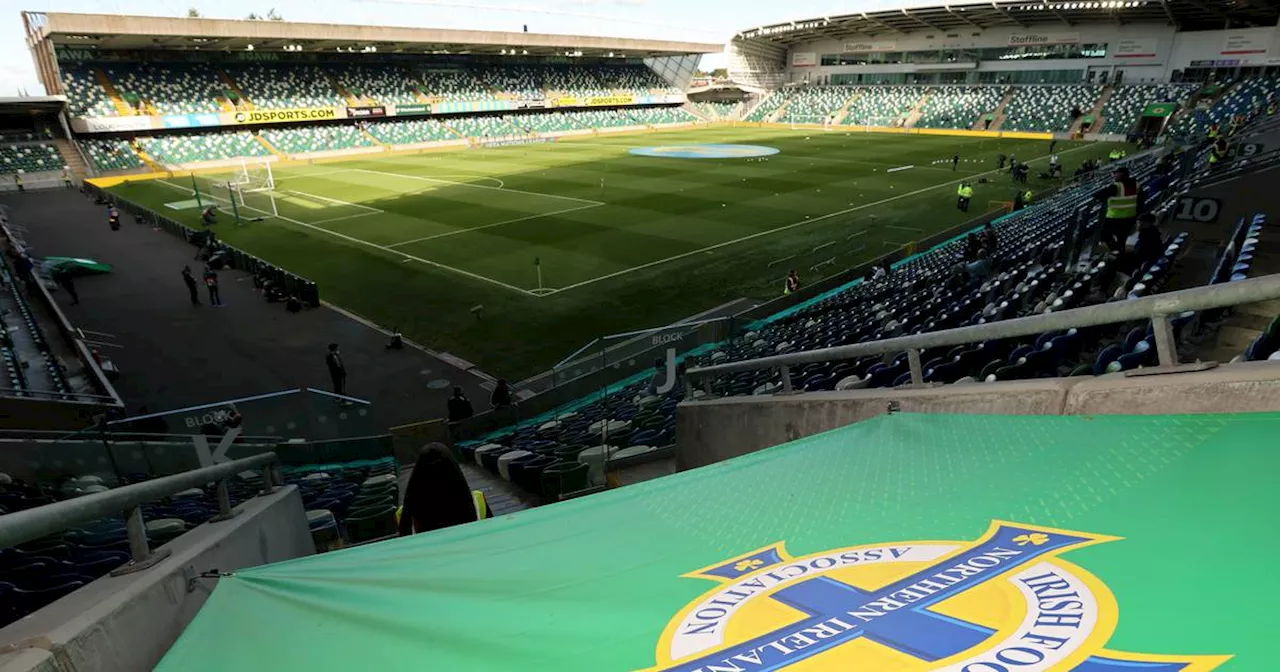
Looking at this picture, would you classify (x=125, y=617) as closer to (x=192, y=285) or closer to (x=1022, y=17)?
(x=192, y=285)

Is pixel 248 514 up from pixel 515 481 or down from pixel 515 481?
up

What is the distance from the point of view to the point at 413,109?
2825 inches

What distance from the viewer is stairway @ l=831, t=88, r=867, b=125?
8057cm

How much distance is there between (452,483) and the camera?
14.8 feet

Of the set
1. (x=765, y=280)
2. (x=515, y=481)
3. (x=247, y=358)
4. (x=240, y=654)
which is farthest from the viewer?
(x=765, y=280)

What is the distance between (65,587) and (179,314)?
69.4 feet

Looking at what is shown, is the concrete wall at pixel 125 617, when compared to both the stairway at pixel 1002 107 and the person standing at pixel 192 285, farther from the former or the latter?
the stairway at pixel 1002 107

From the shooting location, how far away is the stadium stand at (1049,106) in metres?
61.9

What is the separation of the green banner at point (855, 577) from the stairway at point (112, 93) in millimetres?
69026

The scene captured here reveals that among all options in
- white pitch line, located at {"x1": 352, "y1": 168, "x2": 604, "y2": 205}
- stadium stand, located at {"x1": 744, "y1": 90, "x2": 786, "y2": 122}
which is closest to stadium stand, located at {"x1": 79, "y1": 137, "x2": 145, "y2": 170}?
white pitch line, located at {"x1": 352, "y1": 168, "x2": 604, "y2": 205}

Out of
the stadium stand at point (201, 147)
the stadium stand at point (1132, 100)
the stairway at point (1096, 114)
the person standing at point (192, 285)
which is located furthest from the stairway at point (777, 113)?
the person standing at point (192, 285)

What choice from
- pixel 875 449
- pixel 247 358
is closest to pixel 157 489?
pixel 875 449

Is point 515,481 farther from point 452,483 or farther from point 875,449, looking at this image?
point 875,449

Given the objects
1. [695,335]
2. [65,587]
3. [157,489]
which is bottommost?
[695,335]
